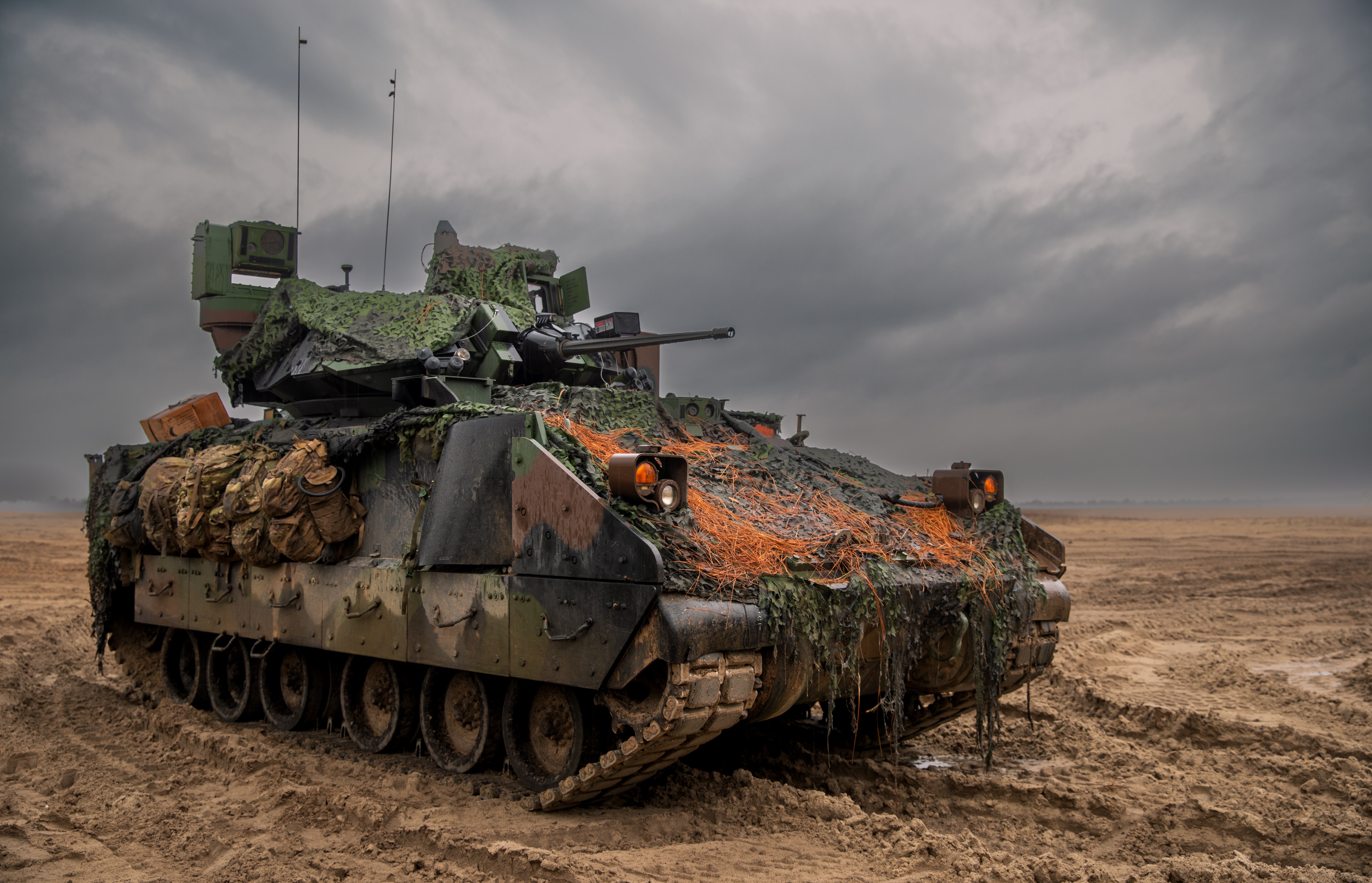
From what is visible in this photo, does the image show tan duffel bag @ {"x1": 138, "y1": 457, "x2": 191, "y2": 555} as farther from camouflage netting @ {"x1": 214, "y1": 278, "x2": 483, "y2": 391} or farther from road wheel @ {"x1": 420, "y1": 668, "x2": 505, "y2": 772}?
road wheel @ {"x1": 420, "y1": 668, "x2": 505, "y2": 772}

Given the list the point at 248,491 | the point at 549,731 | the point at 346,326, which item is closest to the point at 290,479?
the point at 248,491

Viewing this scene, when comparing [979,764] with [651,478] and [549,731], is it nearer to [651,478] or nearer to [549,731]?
[549,731]

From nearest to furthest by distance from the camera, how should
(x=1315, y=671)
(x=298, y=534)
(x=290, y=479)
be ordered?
1. (x=290, y=479)
2. (x=298, y=534)
3. (x=1315, y=671)

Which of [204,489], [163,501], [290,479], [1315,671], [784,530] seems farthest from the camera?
[1315,671]

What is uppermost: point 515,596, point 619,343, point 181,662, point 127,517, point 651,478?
point 619,343

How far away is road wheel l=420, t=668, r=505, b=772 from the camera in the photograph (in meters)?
6.45

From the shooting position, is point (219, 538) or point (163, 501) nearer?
point (219, 538)

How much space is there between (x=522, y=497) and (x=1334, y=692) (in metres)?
8.07

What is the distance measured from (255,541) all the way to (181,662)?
9.84 ft

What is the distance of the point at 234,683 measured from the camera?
898cm

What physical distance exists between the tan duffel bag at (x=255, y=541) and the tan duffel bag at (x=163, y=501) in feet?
3.78

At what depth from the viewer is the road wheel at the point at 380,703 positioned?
715 cm

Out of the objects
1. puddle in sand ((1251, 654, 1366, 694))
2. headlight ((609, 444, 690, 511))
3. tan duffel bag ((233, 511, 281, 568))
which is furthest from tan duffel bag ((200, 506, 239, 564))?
puddle in sand ((1251, 654, 1366, 694))

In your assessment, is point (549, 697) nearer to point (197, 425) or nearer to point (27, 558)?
point (197, 425)
